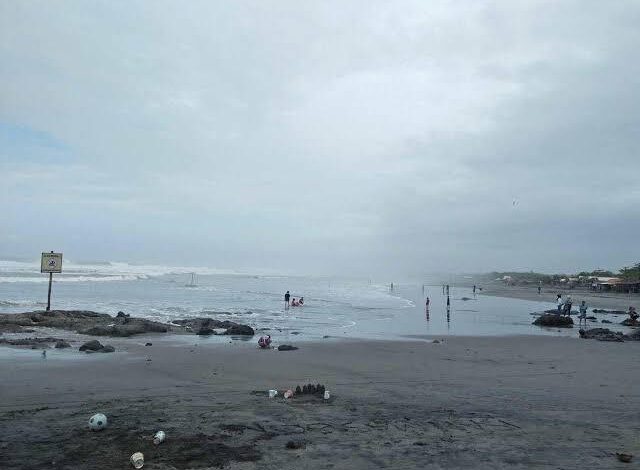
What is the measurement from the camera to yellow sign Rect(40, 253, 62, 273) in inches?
1050

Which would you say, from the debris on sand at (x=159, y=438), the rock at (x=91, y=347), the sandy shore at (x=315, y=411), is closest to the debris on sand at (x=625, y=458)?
the sandy shore at (x=315, y=411)

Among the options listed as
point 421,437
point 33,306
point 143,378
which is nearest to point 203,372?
point 143,378

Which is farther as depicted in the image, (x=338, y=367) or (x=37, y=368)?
(x=338, y=367)

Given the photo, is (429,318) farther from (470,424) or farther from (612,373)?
(470,424)

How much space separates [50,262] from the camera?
88.0 feet

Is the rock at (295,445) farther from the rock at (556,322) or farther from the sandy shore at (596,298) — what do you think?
the sandy shore at (596,298)

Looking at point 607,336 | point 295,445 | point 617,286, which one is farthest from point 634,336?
point 617,286

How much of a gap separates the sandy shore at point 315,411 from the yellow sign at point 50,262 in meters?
13.1

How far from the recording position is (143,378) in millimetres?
11578

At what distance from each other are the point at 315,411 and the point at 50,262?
23.4 metres

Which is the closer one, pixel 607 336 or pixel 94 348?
pixel 94 348

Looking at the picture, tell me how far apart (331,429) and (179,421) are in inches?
95.7

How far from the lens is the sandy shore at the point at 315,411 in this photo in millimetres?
6461

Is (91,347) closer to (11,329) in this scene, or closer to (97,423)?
(11,329)
